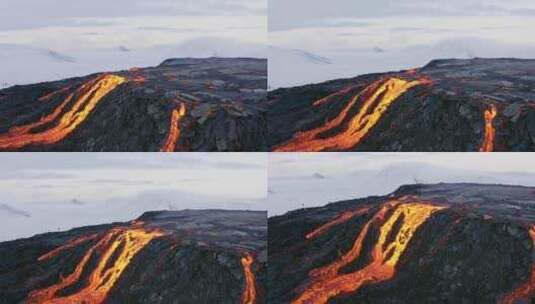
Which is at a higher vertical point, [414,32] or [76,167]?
[414,32]

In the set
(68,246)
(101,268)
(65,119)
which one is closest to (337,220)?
(101,268)

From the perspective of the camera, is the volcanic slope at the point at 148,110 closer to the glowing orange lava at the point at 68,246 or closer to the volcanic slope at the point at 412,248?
the glowing orange lava at the point at 68,246

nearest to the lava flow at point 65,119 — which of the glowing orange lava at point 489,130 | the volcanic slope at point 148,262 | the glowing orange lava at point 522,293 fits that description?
the volcanic slope at point 148,262

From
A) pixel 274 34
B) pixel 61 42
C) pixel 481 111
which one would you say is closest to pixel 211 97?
pixel 274 34

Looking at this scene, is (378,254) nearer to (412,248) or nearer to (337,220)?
(412,248)

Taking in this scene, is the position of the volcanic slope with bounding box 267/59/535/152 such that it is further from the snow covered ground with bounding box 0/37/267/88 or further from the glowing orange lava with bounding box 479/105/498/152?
the snow covered ground with bounding box 0/37/267/88

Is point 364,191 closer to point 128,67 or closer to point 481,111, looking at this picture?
point 481,111

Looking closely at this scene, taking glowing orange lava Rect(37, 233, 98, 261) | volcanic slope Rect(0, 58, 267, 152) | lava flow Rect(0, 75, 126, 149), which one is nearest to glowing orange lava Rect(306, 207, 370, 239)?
volcanic slope Rect(0, 58, 267, 152)
